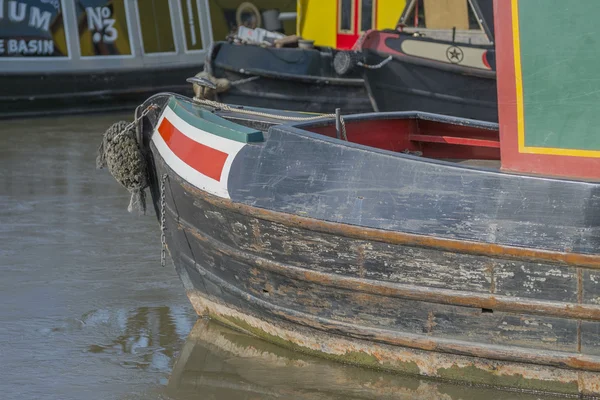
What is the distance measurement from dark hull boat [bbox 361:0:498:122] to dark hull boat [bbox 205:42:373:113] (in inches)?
23.1

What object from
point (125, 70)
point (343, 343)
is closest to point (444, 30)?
point (125, 70)

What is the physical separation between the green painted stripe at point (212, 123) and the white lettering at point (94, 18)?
9309 mm

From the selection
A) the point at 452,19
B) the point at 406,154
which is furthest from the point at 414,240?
the point at 452,19

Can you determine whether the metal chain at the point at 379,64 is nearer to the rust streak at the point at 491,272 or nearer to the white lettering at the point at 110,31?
the white lettering at the point at 110,31

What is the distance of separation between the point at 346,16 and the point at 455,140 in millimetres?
7738

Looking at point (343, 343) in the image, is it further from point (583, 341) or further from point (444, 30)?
point (444, 30)

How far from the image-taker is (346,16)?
13.0 m

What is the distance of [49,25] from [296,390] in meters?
10.5

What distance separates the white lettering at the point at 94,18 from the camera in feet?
46.4

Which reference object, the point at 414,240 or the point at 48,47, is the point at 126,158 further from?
the point at 48,47

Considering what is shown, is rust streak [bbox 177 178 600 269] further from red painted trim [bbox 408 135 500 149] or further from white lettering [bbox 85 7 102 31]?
white lettering [bbox 85 7 102 31]

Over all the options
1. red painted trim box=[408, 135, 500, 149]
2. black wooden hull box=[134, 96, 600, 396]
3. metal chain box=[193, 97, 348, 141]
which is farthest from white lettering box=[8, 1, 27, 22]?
black wooden hull box=[134, 96, 600, 396]

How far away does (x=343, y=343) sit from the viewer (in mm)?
4410

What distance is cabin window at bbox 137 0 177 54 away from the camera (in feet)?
48.2
